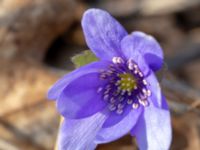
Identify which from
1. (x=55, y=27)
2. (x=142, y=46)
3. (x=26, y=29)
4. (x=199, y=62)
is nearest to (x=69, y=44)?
(x=55, y=27)

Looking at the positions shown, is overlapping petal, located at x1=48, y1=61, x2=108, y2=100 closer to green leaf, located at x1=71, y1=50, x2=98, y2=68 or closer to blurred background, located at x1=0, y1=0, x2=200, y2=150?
green leaf, located at x1=71, y1=50, x2=98, y2=68

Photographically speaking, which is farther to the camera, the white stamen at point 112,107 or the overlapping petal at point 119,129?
the white stamen at point 112,107

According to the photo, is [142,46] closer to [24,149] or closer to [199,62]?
[24,149]

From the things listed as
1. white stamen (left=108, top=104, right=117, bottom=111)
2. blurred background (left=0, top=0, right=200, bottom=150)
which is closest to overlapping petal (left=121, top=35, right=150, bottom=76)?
white stamen (left=108, top=104, right=117, bottom=111)

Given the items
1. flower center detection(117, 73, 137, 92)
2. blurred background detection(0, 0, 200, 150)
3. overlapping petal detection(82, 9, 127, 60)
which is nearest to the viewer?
overlapping petal detection(82, 9, 127, 60)

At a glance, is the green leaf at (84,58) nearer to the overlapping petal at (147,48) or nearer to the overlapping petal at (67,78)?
the overlapping petal at (67,78)

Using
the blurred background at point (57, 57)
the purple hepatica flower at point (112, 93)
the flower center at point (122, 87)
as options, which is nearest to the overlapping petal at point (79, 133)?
the purple hepatica flower at point (112, 93)
